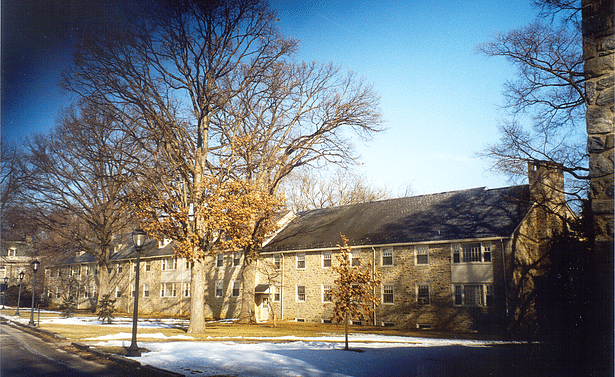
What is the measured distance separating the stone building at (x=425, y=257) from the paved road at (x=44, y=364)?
400 inches

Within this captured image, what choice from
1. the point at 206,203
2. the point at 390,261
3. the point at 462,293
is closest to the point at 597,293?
the point at 206,203

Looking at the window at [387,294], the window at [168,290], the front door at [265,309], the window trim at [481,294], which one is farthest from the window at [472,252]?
the window at [168,290]

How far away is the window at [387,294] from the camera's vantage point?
81.6ft

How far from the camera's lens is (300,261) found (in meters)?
28.8

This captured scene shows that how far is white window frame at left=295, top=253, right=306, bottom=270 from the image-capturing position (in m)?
28.7

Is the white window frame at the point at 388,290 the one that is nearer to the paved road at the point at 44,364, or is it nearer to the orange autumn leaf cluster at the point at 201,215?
the orange autumn leaf cluster at the point at 201,215

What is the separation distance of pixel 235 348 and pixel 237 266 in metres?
21.8

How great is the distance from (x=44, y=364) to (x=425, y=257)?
19.1 metres

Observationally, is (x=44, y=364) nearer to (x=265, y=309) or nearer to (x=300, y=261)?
(x=300, y=261)

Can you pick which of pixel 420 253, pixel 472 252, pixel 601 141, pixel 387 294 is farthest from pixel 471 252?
pixel 601 141

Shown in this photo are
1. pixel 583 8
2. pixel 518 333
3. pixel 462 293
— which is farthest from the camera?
pixel 462 293

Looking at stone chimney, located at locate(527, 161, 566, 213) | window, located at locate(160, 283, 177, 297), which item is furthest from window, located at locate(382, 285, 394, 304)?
window, located at locate(160, 283, 177, 297)

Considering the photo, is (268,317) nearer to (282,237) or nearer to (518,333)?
(282,237)

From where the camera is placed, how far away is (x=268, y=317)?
30328 mm
